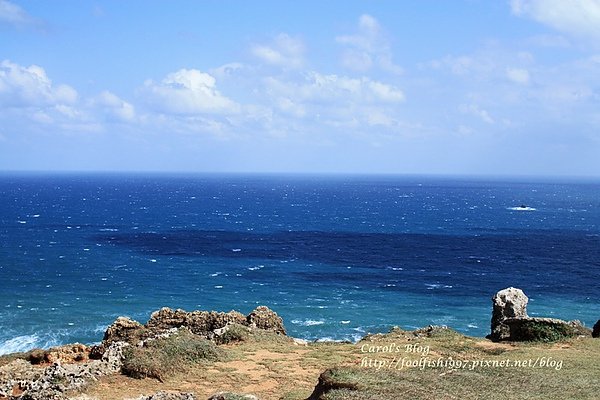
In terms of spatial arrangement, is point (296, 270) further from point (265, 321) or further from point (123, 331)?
point (123, 331)

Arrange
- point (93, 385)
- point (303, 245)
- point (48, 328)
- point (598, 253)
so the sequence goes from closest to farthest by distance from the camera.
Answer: point (93, 385), point (48, 328), point (598, 253), point (303, 245)

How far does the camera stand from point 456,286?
74.3 metres

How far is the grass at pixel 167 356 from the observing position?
23.7 m

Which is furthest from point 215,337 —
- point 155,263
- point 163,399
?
point 155,263

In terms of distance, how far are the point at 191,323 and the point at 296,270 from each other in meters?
50.4

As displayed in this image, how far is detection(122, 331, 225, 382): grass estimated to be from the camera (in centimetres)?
2373

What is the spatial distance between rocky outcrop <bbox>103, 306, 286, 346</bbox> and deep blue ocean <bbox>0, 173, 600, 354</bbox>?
2003 centimetres

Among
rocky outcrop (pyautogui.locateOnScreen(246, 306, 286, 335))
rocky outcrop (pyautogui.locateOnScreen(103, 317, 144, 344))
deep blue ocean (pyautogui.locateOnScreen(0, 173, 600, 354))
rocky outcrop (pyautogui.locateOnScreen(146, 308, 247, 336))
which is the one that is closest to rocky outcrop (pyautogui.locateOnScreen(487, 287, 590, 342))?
rocky outcrop (pyautogui.locateOnScreen(246, 306, 286, 335))

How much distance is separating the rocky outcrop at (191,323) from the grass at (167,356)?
16.7 feet

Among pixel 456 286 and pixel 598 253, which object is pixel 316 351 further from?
pixel 598 253

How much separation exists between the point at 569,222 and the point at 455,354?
134222mm

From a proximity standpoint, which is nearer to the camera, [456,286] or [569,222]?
[456,286]

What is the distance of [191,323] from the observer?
33531mm

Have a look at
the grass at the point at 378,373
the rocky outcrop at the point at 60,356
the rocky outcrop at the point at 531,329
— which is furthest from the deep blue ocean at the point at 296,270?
the grass at the point at 378,373
